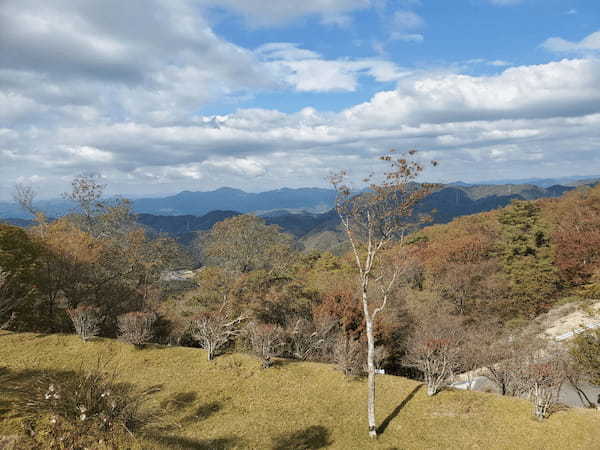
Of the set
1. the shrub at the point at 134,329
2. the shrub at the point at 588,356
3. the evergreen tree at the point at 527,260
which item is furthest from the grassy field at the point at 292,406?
the evergreen tree at the point at 527,260

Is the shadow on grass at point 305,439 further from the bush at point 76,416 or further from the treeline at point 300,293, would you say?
the bush at point 76,416

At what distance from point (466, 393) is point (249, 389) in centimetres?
1043

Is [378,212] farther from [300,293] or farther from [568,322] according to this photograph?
[568,322]

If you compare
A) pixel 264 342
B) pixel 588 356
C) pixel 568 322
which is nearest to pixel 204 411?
pixel 264 342

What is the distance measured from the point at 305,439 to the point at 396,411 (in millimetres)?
4500

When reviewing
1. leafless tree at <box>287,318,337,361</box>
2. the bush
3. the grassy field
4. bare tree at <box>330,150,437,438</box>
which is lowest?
leafless tree at <box>287,318,337,361</box>

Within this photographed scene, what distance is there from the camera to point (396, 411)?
49.7ft

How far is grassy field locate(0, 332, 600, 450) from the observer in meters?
13.0

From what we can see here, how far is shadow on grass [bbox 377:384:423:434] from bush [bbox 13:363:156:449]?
34.1 ft

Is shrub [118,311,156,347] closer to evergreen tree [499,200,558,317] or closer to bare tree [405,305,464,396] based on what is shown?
bare tree [405,305,464,396]

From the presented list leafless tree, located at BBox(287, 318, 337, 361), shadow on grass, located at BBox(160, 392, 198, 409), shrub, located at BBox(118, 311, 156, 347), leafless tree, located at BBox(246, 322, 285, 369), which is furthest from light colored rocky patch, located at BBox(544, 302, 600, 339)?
shrub, located at BBox(118, 311, 156, 347)

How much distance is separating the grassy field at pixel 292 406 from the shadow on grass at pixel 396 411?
0.05 m

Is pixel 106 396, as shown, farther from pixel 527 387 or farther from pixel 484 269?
pixel 484 269

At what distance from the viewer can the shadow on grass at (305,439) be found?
12.7 metres
